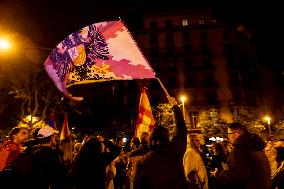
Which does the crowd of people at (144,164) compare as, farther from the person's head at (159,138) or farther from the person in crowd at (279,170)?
the person in crowd at (279,170)

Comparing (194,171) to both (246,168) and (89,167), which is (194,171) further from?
(89,167)

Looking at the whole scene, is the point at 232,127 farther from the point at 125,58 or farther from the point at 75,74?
the point at 75,74

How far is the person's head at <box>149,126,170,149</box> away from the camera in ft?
12.7

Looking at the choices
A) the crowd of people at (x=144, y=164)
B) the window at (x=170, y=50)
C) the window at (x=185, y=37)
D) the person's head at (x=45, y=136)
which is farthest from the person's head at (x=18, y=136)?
the window at (x=185, y=37)

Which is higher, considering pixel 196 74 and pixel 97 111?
pixel 196 74

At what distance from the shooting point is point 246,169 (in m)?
4.27

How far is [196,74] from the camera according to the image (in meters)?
54.3

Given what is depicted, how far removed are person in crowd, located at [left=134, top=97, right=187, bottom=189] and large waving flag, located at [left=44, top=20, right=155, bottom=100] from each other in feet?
4.27

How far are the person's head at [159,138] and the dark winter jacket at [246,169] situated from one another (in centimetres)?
106

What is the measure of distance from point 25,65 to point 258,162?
2366 centimetres

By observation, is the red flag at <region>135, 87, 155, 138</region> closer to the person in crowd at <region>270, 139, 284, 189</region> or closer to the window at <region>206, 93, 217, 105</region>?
the person in crowd at <region>270, 139, 284, 189</region>

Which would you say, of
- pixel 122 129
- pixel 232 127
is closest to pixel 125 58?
pixel 232 127

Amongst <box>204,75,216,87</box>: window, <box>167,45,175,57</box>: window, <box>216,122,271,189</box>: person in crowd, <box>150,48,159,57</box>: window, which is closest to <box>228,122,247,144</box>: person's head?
<box>216,122,271,189</box>: person in crowd

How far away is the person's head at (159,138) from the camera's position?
12.7 ft
